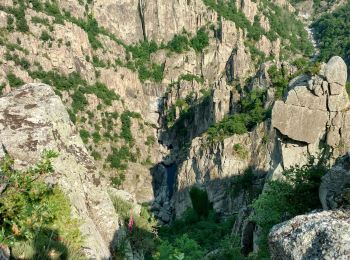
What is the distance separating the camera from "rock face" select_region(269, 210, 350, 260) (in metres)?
4.96

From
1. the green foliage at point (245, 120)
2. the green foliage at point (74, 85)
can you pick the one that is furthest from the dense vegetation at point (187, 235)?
the green foliage at point (74, 85)

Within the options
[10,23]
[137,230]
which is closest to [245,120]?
[137,230]

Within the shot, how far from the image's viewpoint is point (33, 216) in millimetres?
5371

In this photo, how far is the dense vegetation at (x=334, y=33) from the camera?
4619 inches

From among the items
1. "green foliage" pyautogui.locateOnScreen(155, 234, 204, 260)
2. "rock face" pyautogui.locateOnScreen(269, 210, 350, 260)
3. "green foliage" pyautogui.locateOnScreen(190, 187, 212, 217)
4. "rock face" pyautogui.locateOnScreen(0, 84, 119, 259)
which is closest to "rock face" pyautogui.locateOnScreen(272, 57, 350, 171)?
"green foliage" pyautogui.locateOnScreen(190, 187, 212, 217)

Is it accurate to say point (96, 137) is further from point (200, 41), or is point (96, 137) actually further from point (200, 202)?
point (200, 41)

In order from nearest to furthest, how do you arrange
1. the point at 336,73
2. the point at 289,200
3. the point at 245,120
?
the point at 289,200
the point at 336,73
the point at 245,120

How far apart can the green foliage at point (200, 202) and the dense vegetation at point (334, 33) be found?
230ft

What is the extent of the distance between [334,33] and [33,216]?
14385cm

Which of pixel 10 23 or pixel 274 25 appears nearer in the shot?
pixel 10 23

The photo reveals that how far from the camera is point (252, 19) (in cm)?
12456

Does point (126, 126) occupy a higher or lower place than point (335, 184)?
lower

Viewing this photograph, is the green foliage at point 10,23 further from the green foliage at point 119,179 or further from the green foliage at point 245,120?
the green foliage at point 245,120

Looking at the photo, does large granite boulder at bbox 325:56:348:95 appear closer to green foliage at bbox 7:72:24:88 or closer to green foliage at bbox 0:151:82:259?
green foliage at bbox 0:151:82:259
